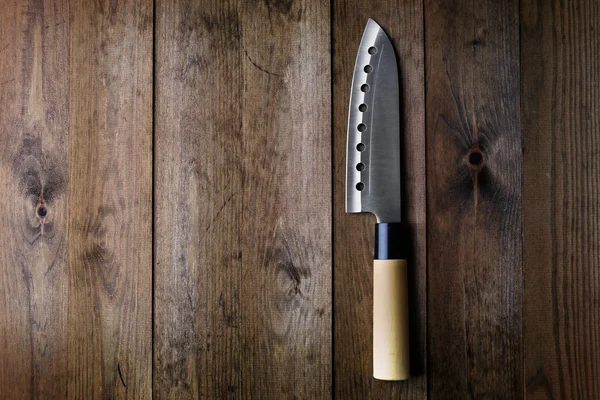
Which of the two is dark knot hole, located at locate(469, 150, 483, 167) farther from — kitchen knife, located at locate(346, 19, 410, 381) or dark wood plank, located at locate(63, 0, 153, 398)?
dark wood plank, located at locate(63, 0, 153, 398)

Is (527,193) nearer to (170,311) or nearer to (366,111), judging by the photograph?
(366,111)

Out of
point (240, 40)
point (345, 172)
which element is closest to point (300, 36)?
point (240, 40)

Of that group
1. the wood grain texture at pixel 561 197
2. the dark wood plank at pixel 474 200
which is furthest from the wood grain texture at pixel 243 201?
the wood grain texture at pixel 561 197

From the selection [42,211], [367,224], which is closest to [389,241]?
[367,224]

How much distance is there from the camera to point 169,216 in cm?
91

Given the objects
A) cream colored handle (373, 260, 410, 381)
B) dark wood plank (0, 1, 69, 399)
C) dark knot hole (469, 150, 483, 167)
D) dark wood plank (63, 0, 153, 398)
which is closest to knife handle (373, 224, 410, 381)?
cream colored handle (373, 260, 410, 381)

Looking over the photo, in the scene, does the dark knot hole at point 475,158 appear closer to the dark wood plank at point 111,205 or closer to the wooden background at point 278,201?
the wooden background at point 278,201

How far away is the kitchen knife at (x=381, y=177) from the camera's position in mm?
801

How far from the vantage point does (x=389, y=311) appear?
2.63 ft

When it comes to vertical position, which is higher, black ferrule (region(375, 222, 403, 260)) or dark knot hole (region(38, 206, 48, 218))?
dark knot hole (region(38, 206, 48, 218))

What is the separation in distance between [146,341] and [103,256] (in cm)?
15

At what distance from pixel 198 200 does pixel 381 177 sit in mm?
293

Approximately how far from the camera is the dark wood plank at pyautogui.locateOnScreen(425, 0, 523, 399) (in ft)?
2.72

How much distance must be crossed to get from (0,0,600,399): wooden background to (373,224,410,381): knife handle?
0.05 m
